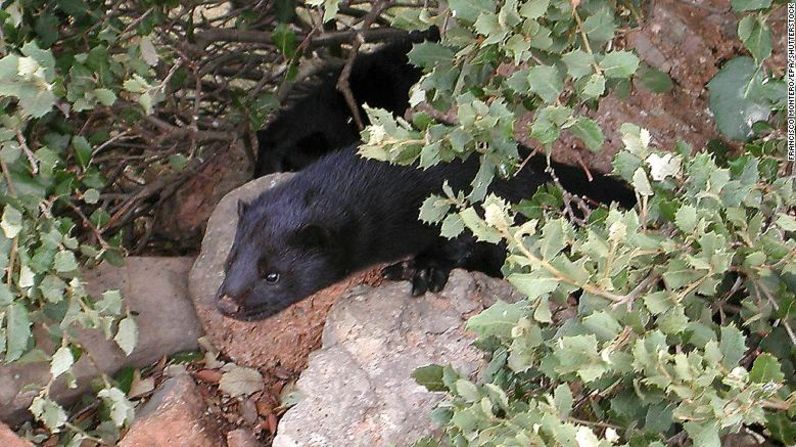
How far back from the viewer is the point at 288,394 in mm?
3445

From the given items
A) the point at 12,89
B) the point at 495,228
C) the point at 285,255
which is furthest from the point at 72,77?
the point at 495,228

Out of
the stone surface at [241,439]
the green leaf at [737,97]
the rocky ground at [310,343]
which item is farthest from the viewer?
the stone surface at [241,439]

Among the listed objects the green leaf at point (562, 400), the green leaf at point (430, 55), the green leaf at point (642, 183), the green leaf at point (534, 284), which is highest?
the green leaf at point (430, 55)

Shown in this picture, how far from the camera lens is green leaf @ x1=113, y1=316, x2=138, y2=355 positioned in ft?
10.2

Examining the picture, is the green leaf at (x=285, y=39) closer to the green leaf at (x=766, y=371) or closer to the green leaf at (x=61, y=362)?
the green leaf at (x=61, y=362)

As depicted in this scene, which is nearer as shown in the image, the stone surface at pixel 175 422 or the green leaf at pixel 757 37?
the green leaf at pixel 757 37

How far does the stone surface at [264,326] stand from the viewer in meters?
3.66

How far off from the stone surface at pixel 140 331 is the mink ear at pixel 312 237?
569 mm

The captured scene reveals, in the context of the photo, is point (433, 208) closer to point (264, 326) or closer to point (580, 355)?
point (580, 355)

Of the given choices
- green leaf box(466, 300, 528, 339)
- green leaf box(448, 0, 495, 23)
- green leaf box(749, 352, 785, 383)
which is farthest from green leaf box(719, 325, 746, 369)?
green leaf box(448, 0, 495, 23)

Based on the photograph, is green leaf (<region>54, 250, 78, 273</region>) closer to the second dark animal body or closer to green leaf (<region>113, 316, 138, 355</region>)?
green leaf (<region>113, 316, 138, 355</region>)

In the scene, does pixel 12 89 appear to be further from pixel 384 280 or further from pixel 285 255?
pixel 384 280

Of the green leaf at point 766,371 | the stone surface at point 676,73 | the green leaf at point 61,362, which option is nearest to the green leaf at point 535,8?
the green leaf at point 766,371

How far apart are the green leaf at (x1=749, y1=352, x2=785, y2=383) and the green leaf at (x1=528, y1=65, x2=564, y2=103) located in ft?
2.48
